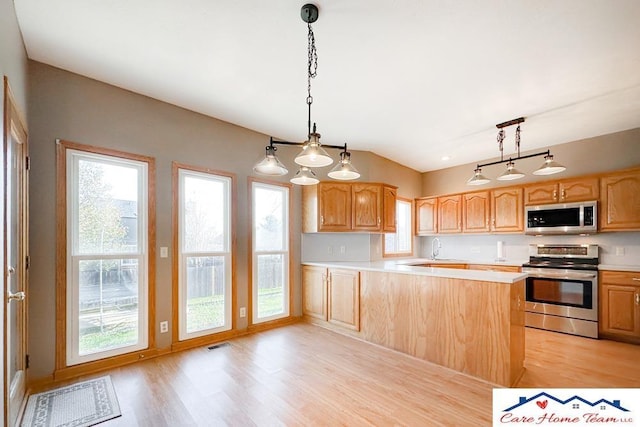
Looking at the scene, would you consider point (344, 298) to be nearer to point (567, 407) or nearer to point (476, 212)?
point (567, 407)

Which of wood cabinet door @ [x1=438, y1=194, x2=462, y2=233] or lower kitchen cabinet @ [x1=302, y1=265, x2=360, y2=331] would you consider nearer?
lower kitchen cabinet @ [x1=302, y1=265, x2=360, y2=331]

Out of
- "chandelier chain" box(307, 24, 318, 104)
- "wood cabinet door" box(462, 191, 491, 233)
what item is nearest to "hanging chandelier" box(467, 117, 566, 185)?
"wood cabinet door" box(462, 191, 491, 233)

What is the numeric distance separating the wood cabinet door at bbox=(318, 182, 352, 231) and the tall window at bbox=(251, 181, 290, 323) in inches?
21.2

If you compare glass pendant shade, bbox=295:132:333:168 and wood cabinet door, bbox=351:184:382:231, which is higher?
glass pendant shade, bbox=295:132:333:168

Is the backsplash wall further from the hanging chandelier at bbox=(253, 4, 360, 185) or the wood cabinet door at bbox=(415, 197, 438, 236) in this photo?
the hanging chandelier at bbox=(253, 4, 360, 185)

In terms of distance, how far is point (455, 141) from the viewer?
446 centimetres

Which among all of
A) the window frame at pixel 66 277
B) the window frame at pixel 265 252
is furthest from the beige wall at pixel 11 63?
the window frame at pixel 265 252

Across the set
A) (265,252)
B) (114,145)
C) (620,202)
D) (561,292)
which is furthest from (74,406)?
(620,202)

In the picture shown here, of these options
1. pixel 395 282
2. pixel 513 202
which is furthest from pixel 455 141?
pixel 395 282

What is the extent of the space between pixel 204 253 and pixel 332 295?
177 centimetres

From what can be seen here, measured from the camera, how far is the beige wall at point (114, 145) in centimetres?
251

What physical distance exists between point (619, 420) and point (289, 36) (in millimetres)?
3420

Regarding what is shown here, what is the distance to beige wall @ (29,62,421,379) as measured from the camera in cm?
251

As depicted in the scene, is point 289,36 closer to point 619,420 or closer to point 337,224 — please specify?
point 337,224
